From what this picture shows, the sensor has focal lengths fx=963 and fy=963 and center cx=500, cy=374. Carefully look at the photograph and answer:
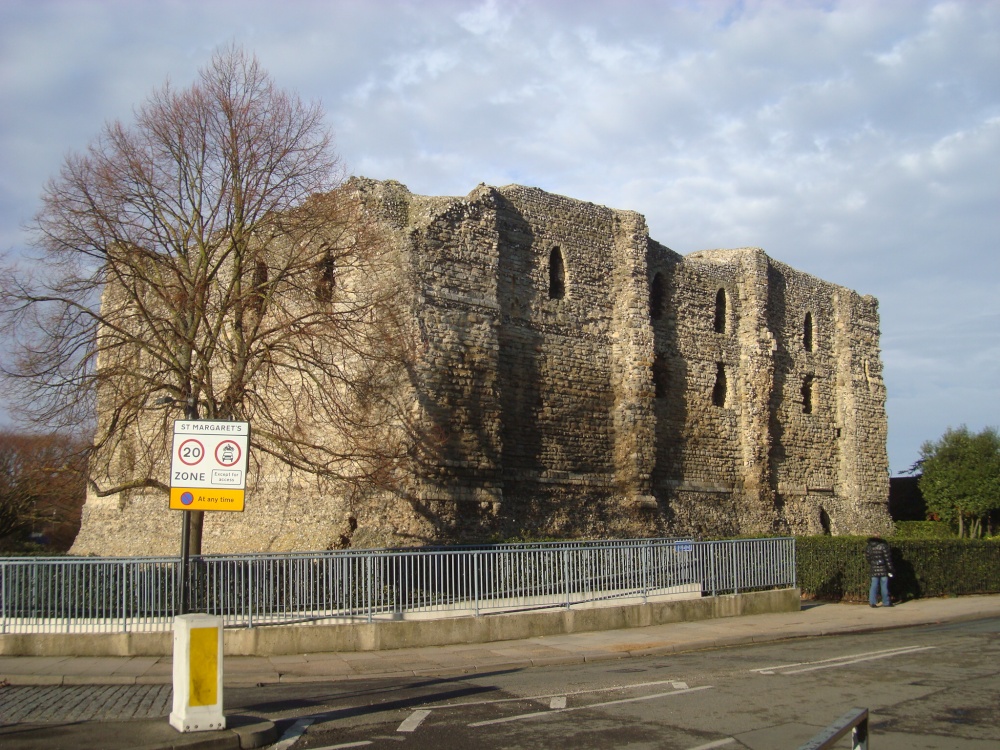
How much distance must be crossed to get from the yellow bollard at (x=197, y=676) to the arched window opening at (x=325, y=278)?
41.4 ft

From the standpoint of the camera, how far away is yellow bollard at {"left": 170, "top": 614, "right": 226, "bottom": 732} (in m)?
7.65

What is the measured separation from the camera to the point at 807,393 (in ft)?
115

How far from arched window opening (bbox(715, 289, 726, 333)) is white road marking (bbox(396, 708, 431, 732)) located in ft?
79.6

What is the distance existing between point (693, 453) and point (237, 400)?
51.3ft

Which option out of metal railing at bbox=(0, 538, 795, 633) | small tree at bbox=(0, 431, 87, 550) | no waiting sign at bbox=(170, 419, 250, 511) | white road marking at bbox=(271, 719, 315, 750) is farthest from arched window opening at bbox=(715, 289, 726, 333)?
white road marking at bbox=(271, 719, 315, 750)

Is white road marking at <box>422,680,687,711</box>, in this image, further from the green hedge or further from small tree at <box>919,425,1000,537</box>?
small tree at <box>919,425,1000,537</box>

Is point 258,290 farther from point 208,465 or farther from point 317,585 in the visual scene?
point 208,465

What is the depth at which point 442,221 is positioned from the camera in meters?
22.8

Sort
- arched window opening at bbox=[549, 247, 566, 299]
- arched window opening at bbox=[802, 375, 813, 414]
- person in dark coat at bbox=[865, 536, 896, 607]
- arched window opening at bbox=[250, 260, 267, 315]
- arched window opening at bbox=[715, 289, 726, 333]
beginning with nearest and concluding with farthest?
person in dark coat at bbox=[865, 536, 896, 607]
arched window opening at bbox=[250, 260, 267, 315]
arched window opening at bbox=[549, 247, 566, 299]
arched window opening at bbox=[715, 289, 726, 333]
arched window opening at bbox=[802, 375, 813, 414]

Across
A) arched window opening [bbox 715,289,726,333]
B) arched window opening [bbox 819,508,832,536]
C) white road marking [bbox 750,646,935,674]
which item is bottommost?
white road marking [bbox 750,646,935,674]

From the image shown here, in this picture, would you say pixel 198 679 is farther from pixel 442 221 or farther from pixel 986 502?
pixel 986 502

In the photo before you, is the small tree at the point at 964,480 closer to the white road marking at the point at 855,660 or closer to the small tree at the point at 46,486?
the white road marking at the point at 855,660

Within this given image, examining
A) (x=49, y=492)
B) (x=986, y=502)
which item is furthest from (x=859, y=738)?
(x=986, y=502)

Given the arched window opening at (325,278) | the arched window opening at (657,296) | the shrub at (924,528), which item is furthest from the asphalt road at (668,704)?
the shrub at (924,528)
